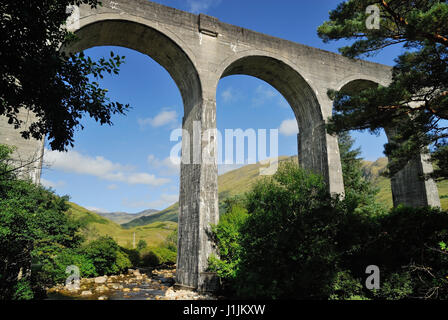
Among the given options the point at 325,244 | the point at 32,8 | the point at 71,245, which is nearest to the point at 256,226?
the point at 325,244

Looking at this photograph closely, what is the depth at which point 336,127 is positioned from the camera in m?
7.27


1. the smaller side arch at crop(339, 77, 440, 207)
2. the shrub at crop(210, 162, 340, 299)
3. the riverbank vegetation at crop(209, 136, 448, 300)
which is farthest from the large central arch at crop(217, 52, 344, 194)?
the shrub at crop(210, 162, 340, 299)

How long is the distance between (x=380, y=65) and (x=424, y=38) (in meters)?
10.4

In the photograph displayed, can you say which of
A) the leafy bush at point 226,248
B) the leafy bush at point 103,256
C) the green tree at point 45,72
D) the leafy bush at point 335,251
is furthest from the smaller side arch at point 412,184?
the leafy bush at point 103,256

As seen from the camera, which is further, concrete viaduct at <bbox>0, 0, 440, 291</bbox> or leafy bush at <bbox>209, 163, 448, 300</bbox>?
concrete viaduct at <bbox>0, 0, 440, 291</bbox>

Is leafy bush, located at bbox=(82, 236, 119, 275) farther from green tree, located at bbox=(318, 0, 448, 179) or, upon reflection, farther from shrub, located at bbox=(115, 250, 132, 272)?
green tree, located at bbox=(318, 0, 448, 179)

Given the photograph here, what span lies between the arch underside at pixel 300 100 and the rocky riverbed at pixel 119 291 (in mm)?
7751

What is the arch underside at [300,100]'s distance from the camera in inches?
519

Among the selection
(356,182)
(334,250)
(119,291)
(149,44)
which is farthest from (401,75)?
(356,182)

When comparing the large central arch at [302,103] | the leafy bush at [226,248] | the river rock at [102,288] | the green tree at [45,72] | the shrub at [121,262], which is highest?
the large central arch at [302,103]

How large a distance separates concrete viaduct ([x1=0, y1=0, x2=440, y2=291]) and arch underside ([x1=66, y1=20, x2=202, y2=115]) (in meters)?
0.04

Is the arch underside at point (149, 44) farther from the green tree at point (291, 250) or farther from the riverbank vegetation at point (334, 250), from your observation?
the riverbank vegetation at point (334, 250)

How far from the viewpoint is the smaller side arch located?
14.4m

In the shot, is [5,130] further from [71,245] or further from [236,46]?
[236,46]
